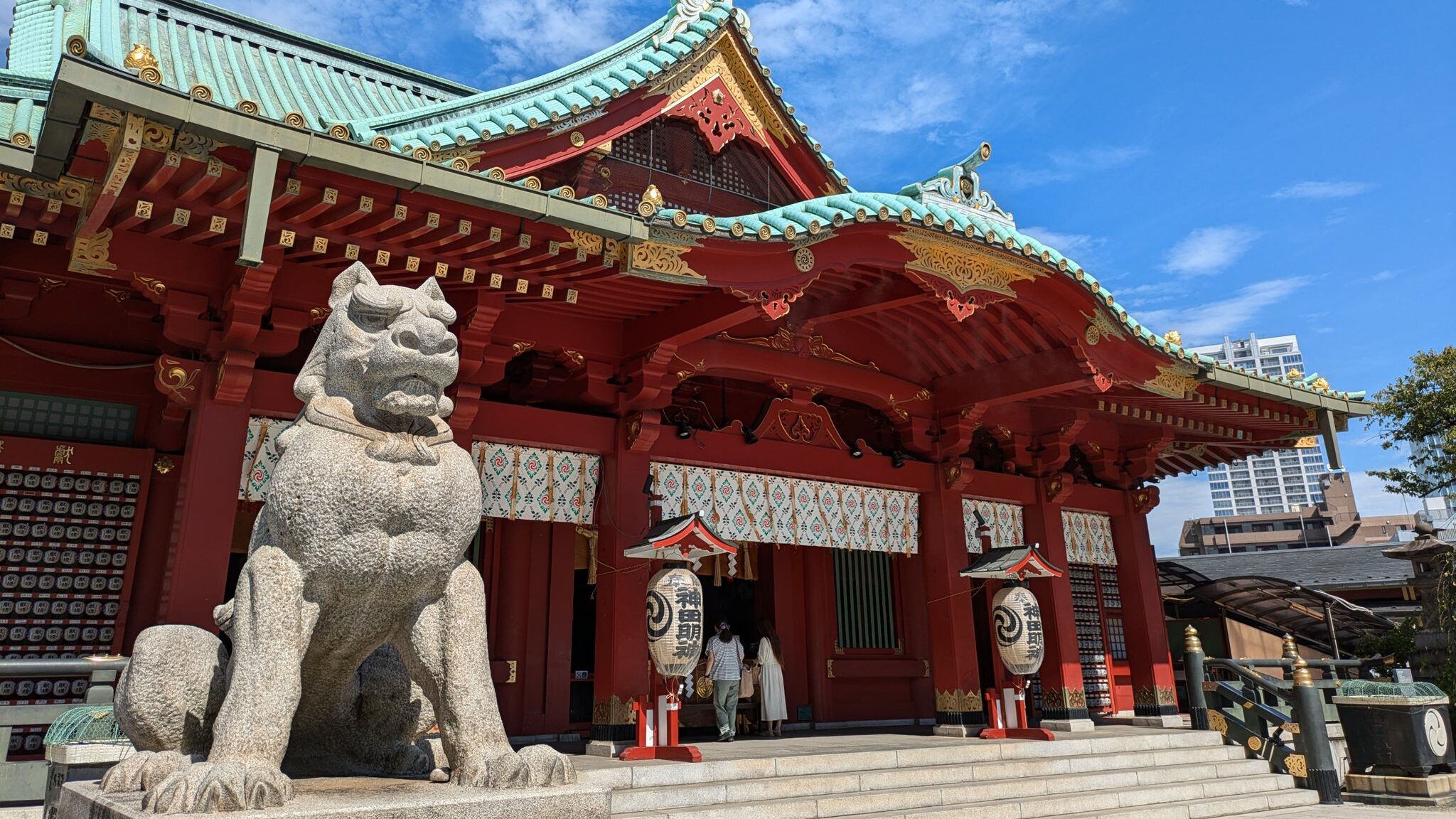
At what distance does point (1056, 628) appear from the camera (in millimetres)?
11352

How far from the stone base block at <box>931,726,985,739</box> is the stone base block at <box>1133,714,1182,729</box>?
9.98ft

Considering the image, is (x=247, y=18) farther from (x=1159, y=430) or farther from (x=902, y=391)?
(x=1159, y=430)

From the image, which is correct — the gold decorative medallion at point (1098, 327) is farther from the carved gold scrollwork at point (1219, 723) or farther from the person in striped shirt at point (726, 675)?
the person in striped shirt at point (726, 675)

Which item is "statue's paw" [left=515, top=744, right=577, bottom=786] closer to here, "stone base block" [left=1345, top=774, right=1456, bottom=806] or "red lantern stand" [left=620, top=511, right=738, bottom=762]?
"red lantern stand" [left=620, top=511, right=738, bottom=762]

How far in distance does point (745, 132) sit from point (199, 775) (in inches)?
359

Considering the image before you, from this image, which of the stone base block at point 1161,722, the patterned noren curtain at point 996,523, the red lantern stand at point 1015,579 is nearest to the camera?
the red lantern stand at point 1015,579

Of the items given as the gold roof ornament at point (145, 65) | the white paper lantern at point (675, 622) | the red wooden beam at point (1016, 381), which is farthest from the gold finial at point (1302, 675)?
the gold roof ornament at point (145, 65)

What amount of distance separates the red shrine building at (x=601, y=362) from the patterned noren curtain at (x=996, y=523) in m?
0.05

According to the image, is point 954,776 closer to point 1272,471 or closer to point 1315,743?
point 1315,743

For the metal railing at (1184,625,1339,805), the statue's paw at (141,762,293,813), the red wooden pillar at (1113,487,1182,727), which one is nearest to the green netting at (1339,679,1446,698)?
the metal railing at (1184,625,1339,805)

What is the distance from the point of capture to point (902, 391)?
35.3ft

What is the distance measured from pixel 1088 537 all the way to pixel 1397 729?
4.07 m

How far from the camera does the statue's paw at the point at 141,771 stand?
3.42m

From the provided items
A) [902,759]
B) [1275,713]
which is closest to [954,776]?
[902,759]
